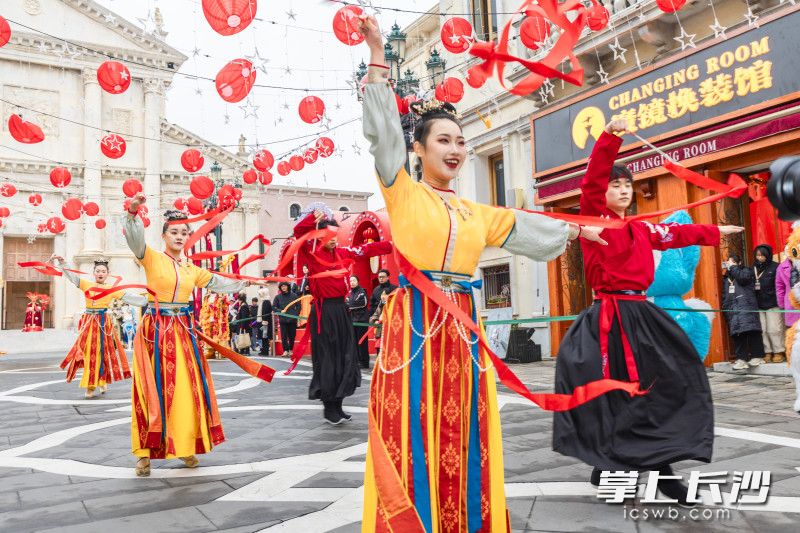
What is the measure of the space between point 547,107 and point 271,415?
28.6 feet

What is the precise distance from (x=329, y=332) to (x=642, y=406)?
12.5 ft

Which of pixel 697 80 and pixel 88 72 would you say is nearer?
pixel 697 80

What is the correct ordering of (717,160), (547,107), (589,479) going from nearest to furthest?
(589,479) < (717,160) < (547,107)

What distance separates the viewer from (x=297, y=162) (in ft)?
40.0

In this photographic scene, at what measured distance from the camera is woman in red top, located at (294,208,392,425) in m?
6.26

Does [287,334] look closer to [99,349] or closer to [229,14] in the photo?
[99,349]

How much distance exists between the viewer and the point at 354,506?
3414 millimetres

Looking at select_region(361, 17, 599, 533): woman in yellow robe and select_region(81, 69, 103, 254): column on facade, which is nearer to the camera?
select_region(361, 17, 599, 533): woman in yellow robe

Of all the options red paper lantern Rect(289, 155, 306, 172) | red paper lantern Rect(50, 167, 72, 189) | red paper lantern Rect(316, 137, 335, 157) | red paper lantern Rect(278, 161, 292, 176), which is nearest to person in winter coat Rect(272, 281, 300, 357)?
red paper lantern Rect(278, 161, 292, 176)

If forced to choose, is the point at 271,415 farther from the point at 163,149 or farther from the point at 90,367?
the point at 163,149

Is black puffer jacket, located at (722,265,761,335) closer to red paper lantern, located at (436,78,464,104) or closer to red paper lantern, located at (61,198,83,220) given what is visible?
red paper lantern, located at (436,78,464,104)

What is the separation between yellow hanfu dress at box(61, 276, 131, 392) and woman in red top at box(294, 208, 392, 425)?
3700mm

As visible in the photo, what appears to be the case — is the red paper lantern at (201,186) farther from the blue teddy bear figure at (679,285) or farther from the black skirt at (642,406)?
the black skirt at (642,406)

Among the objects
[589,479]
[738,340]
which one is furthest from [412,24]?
[589,479]
